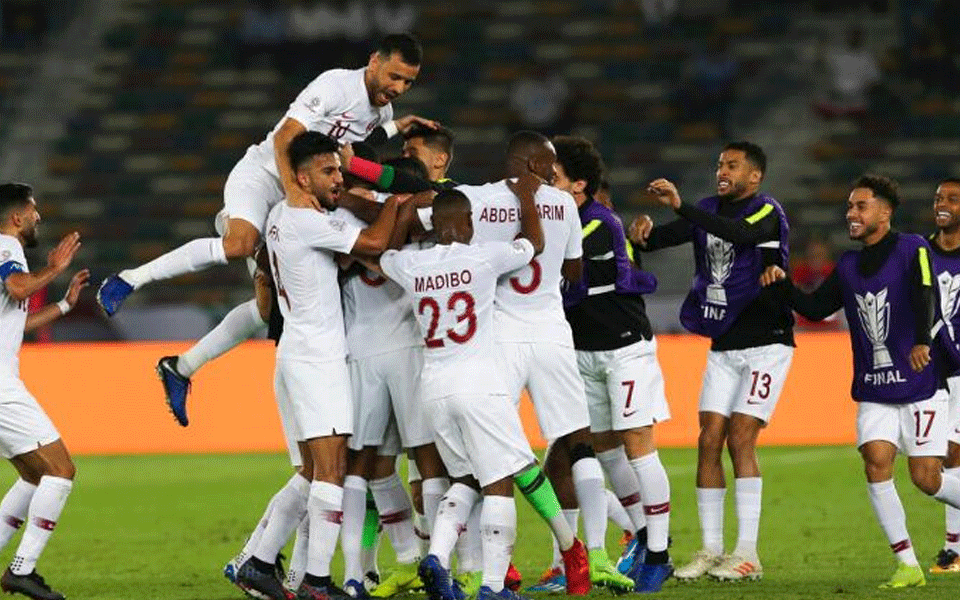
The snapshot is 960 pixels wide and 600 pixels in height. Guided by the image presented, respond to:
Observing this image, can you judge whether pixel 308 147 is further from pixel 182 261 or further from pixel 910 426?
pixel 910 426

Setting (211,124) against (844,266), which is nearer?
(844,266)

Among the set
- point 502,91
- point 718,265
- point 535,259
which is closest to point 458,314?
point 535,259

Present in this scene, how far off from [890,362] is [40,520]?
4271 mm

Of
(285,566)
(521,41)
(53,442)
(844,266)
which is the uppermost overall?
(521,41)

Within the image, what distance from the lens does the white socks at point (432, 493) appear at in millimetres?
9430

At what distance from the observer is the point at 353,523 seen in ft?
30.8

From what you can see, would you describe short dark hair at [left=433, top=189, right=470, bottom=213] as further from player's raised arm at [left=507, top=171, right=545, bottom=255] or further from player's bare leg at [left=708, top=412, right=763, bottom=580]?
player's bare leg at [left=708, top=412, right=763, bottom=580]

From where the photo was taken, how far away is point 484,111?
24.8 m

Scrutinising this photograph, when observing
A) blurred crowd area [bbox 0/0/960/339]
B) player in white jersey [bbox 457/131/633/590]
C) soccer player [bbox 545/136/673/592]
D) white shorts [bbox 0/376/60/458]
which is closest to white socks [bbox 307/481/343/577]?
player in white jersey [bbox 457/131/633/590]

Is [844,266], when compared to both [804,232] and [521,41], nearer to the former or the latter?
[804,232]

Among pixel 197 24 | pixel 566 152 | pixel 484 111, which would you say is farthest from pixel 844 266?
pixel 197 24

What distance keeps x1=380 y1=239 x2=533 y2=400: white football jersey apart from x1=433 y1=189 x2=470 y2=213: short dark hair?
0.17 meters

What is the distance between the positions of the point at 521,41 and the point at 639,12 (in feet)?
5.15

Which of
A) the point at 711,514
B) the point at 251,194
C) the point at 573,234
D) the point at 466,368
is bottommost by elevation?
the point at 711,514
